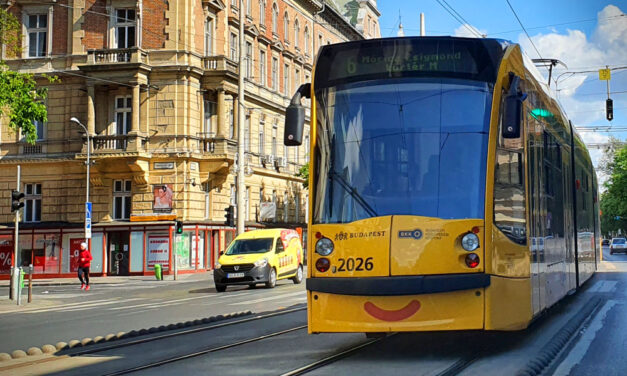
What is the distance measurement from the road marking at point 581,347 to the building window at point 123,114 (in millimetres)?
30778

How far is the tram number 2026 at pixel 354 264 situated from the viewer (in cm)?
905

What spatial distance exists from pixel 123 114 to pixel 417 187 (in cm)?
3494

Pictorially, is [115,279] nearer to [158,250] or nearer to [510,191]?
[158,250]

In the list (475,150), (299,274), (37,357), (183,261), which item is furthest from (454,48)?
(183,261)

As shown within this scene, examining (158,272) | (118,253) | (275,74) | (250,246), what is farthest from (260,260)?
(275,74)

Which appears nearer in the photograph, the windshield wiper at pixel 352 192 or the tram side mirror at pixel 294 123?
the windshield wiper at pixel 352 192

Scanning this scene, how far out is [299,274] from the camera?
98.3 ft

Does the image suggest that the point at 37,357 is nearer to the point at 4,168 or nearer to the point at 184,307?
the point at 184,307

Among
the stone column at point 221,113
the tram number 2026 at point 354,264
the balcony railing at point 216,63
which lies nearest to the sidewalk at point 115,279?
the stone column at point 221,113

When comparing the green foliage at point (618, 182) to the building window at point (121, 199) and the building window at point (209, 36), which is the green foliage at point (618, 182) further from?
the building window at point (121, 199)

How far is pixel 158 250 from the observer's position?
41.2 metres

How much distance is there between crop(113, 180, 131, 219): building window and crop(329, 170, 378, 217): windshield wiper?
34.0 metres

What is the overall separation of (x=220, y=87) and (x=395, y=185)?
34.6 m

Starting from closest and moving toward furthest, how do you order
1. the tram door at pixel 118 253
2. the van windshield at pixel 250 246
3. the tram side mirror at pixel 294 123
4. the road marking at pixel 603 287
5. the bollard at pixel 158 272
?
the tram side mirror at pixel 294 123
the road marking at pixel 603 287
the van windshield at pixel 250 246
the bollard at pixel 158 272
the tram door at pixel 118 253
